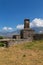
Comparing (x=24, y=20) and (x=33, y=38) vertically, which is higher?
(x=24, y=20)

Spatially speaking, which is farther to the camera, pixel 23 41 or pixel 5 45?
pixel 23 41

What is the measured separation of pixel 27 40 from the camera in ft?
102

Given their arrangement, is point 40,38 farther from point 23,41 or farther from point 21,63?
point 21,63

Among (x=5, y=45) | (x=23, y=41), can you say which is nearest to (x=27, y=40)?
(x=23, y=41)

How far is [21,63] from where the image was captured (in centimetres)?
1326

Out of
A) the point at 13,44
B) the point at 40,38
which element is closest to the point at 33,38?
the point at 40,38

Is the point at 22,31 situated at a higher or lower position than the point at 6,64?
higher

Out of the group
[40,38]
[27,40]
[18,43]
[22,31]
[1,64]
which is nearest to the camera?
[1,64]

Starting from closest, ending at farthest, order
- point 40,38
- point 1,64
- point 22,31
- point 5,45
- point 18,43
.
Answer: point 1,64 → point 5,45 → point 18,43 → point 40,38 → point 22,31

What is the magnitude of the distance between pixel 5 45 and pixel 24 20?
1234cm

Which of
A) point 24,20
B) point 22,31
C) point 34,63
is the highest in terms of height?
point 24,20

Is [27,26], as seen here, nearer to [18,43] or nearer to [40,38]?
[40,38]

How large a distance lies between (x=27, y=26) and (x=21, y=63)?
78.7 feet

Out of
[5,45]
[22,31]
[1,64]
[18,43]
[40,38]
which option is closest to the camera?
[1,64]
